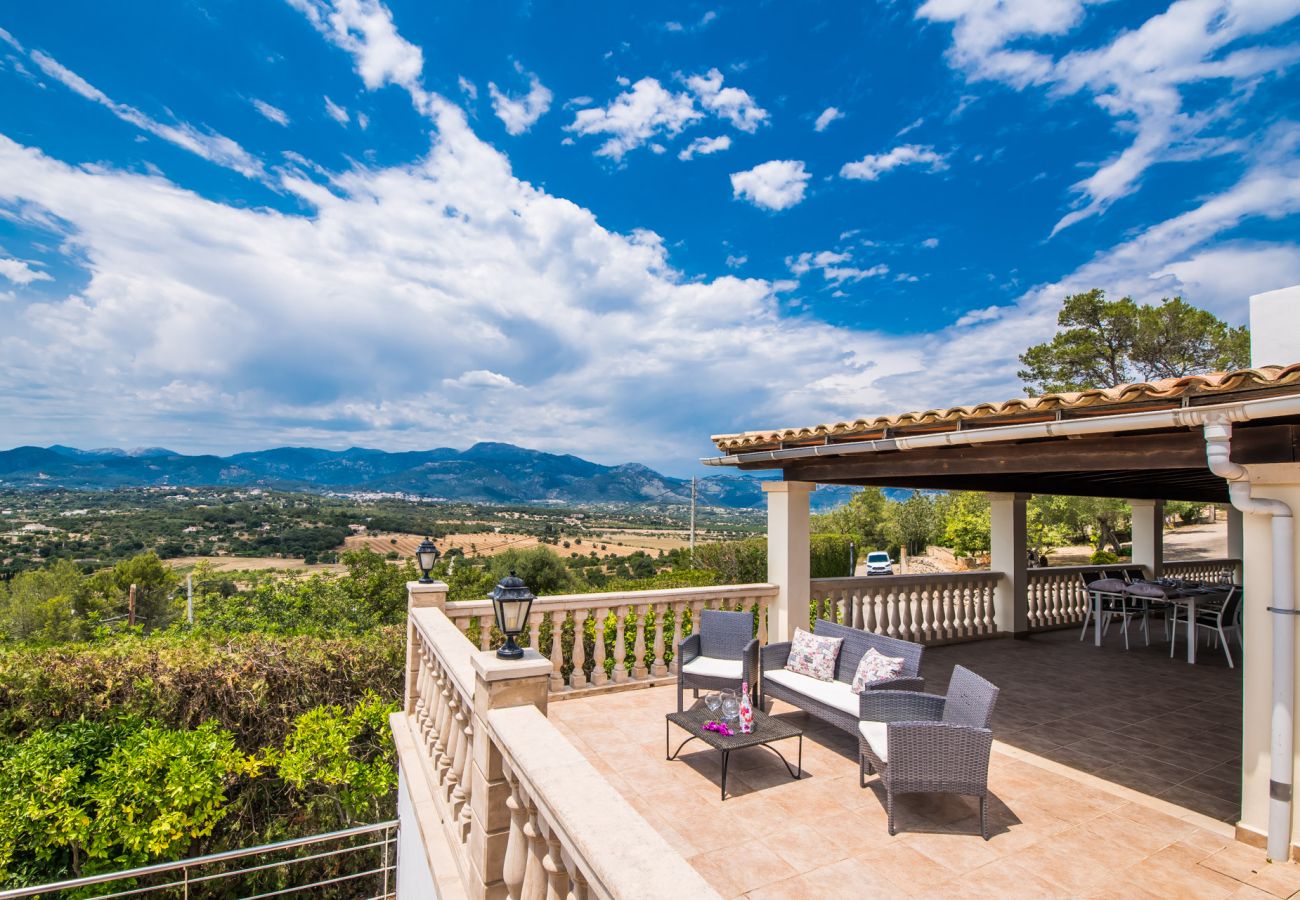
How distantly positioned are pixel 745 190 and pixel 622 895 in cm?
1525

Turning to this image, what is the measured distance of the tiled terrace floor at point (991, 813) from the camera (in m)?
3.06

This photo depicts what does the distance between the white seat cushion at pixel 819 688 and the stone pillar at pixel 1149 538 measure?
9.57 m

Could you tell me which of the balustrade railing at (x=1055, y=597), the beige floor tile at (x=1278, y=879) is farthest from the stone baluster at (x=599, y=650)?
the balustrade railing at (x=1055, y=597)

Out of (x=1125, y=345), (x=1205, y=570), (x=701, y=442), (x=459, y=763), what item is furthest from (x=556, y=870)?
(x=1125, y=345)

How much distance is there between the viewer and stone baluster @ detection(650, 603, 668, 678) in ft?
21.1

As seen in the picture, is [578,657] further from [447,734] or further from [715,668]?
[447,734]

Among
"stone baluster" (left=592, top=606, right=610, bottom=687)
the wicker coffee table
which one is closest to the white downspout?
the wicker coffee table

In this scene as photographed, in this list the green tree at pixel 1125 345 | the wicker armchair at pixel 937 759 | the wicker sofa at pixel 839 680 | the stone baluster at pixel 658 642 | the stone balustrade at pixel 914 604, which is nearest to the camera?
the wicker armchair at pixel 937 759

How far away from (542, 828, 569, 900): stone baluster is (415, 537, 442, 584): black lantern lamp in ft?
13.6

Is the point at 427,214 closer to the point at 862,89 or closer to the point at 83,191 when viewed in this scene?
the point at 83,191

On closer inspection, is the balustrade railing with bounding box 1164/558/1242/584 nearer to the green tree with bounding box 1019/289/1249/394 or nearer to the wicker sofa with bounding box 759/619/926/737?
the wicker sofa with bounding box 759/619/926/737

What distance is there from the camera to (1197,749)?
4.85 metres

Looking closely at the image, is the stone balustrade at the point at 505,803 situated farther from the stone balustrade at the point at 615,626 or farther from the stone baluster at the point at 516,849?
the stone balustrade at the point at 615,626

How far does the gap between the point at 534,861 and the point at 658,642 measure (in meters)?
4.52
